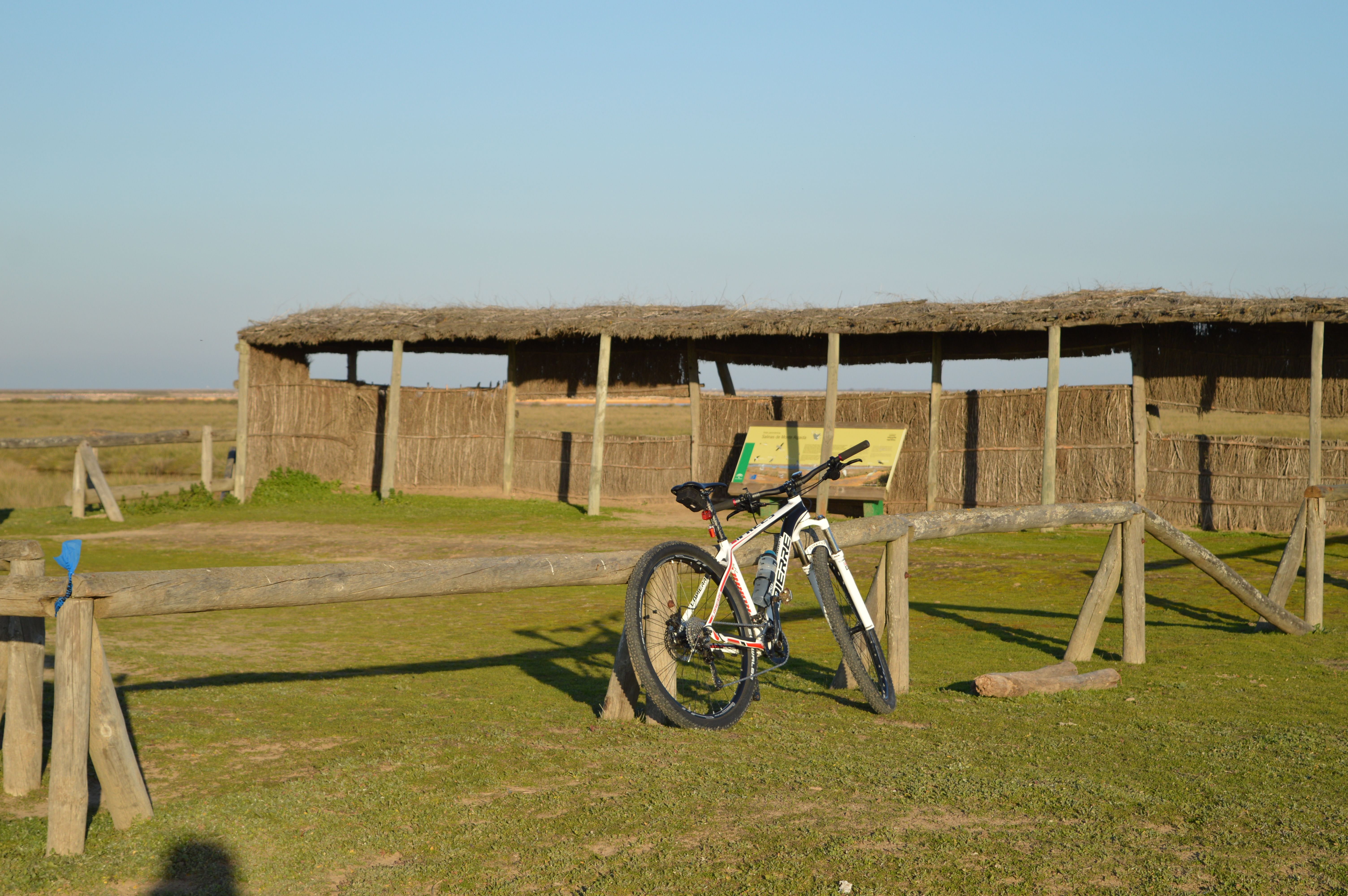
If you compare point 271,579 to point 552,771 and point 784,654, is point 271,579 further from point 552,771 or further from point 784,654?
point 784,654

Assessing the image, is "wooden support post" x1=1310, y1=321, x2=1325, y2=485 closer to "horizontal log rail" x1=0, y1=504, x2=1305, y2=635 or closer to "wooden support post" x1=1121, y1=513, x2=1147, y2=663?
"wooden support post" x1=1121, y1=513, x2=1147, y2=663

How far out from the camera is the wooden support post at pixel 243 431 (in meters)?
18.3

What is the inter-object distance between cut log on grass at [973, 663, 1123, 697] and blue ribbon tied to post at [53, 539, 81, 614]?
4290mm

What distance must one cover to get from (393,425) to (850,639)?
46.0 ft

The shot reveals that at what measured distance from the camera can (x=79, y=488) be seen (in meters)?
16.4

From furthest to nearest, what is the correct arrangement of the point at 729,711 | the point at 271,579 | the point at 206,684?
1. the point at 206,684
2. the point at 729,711
3. the point at 271,579

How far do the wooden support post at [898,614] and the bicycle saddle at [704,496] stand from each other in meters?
1.20

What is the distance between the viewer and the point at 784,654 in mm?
5203

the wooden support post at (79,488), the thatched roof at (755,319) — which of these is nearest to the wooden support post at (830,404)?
the thatched roof at (755,319)

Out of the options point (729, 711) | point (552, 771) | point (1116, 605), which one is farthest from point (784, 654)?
point (1116, 605)

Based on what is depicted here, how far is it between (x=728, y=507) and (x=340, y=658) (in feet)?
10.8

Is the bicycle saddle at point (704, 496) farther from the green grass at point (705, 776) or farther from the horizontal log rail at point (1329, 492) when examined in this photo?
the horizontal log rail at point (1329, 492)

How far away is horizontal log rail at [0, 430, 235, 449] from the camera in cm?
1692

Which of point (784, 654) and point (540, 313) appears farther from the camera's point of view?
point (540, 313)
